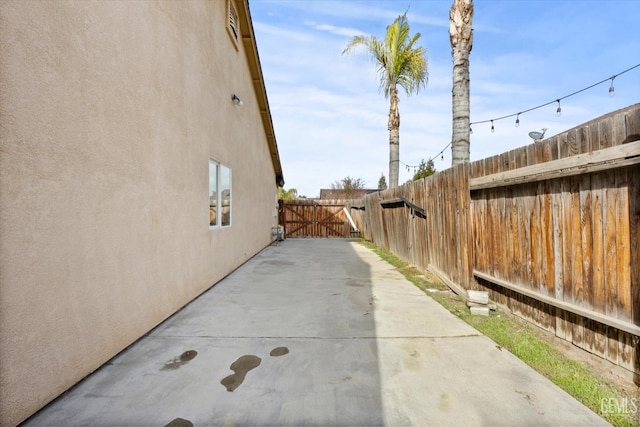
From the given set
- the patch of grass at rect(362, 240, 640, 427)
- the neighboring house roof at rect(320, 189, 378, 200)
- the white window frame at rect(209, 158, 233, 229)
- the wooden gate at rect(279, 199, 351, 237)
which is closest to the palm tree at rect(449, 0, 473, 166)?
the patch of grass at rect(362, 240, 640, 427)

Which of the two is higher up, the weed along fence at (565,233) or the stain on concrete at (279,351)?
the weed along fence at (565,233)

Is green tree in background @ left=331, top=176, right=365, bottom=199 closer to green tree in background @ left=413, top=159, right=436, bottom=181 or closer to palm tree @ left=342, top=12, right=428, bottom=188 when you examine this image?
green tree in background @ left=413, top=159, right=436, bottom=181

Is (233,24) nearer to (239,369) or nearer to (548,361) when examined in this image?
(239,369)

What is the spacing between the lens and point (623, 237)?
2.26 m

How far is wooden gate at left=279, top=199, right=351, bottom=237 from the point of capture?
1647 centimetres

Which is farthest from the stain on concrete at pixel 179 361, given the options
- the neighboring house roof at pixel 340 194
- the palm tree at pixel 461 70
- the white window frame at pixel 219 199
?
the neighboring house roof at pixel 340 194

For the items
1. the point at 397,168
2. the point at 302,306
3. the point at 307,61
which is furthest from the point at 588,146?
the point at 307,61

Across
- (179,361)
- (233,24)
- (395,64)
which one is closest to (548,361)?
(179,361)

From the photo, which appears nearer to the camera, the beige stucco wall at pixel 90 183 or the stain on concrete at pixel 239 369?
the beige stucco wall at pixel 90 183

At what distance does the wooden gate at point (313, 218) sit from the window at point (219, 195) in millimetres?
9719

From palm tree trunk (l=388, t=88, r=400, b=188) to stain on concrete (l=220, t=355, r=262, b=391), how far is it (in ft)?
34.3

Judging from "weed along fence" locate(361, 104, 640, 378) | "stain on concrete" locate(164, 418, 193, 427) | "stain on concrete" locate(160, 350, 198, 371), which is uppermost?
"weed along fence" locate(361, 104, 640, 378)

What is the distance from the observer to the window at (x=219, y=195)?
222 inches

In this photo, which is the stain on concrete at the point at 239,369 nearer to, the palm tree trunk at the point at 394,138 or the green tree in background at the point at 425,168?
the palm tree trunk at the point at 394,138
